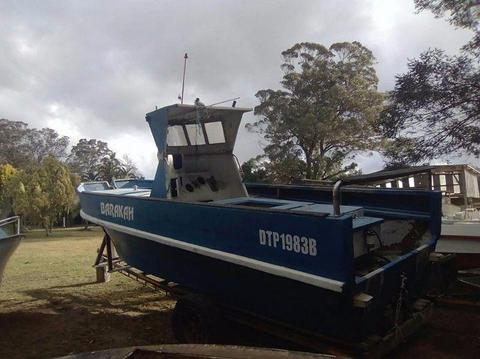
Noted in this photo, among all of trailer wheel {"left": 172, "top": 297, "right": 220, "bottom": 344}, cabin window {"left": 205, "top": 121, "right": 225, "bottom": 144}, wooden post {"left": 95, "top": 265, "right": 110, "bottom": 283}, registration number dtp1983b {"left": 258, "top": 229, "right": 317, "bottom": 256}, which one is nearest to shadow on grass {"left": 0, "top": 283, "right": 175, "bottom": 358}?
trailer wheel {"left": 172, "top": 297, "right": 220, "bottom": 344}

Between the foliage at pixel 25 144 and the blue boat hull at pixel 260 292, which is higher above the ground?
the foliage at pixel 25 144

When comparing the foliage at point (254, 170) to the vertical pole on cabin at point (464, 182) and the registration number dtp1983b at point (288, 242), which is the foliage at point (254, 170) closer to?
the vertical pole on cabin at point (464, 182)

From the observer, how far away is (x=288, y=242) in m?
3.87

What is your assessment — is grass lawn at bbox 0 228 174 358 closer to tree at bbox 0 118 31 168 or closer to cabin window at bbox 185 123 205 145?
cabin window at bbox 185 123 205 145

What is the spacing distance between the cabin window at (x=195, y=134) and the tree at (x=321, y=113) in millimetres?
19224

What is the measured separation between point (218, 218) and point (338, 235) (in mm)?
1357

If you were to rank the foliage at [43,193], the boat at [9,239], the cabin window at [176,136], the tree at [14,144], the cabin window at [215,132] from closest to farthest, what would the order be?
the boat at [9,239]
the cabin window at [176,136]
the cabin window at [215,132]
the foliage at [43,193]
the tree at [14,144]

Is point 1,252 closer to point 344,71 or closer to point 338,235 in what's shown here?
point 338,235

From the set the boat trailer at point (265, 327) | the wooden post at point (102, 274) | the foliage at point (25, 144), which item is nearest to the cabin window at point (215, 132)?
the boat trailer at point (265, 327)

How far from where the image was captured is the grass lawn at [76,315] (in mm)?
5125

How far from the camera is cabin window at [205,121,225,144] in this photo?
22.1ft

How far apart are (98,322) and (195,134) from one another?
2.96 m

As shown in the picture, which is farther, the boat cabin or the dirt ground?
the boat cabin

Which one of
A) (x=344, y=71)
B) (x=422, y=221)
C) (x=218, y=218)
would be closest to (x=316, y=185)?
(x=422, y=221)
